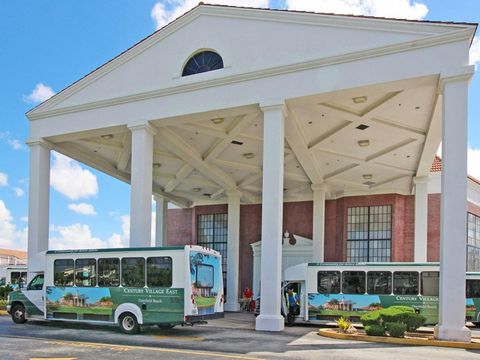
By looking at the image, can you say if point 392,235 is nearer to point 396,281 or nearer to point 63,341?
point 396,281

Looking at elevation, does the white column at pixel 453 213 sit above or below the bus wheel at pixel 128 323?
above

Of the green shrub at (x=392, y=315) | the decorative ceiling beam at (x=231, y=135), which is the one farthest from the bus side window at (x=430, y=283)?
the decorative ceiling beam at (x=231, y=135)

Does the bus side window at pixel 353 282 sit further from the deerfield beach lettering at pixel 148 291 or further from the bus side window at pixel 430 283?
the deerfield beach lettering at pixel 148 291

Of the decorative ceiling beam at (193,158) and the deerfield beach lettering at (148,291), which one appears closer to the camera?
the deerfield beach lettering at (148,291)

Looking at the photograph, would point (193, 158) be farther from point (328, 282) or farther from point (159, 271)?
point (159, 271)

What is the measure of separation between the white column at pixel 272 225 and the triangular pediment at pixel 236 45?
206cm

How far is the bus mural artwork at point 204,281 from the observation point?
573 inches

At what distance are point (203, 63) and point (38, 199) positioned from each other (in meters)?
9.28

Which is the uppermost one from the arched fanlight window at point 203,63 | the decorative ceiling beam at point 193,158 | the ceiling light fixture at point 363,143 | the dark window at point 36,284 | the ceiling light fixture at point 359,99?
the arched fanlight window at point 203,63

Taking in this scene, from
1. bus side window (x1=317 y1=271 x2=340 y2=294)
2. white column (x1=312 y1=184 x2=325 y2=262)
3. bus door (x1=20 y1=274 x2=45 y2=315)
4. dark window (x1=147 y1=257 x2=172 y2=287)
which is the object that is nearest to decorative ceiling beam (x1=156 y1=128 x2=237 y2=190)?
white column (x1=312 y1=184 x2=325 y2=262)

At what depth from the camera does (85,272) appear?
52.4ft

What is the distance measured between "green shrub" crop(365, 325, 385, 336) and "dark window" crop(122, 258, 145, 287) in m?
6.92

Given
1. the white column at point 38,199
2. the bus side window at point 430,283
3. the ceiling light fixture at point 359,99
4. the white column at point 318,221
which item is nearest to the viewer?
the ceiling light fixture at point 359,99

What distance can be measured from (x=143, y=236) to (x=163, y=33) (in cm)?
799
